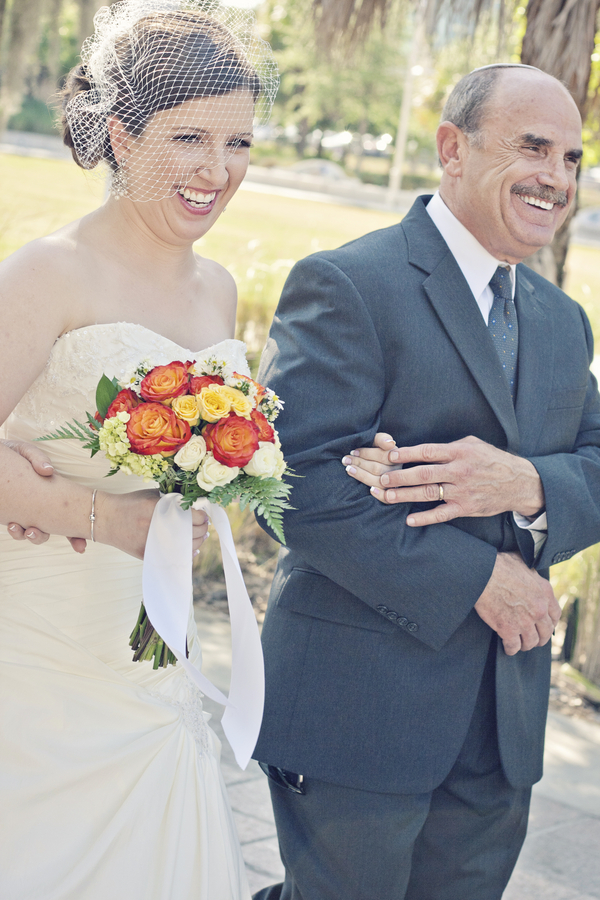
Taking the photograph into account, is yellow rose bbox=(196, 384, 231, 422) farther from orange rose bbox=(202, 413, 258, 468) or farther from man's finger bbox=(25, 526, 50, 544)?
man's finger bbox=(25, 526, 50, 544)

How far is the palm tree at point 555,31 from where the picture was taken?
175 inches

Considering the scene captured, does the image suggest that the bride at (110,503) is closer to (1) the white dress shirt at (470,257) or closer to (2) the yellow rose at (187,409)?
(2) the yellow rose at (187,409)

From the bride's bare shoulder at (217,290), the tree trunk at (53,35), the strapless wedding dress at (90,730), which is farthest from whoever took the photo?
the tree trunk at (53,35)

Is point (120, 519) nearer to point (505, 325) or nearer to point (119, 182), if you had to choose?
point (119, 182)

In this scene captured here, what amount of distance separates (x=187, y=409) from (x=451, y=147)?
1.18 m

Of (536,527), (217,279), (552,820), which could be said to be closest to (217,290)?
(217,279)

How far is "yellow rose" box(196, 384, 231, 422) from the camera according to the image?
1.83 meters

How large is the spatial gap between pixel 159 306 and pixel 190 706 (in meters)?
1.06

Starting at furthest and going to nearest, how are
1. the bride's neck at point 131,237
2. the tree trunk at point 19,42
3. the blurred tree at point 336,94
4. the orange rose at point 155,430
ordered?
1. the blurred tree at point 336,94
2. the tree trunk at point 19,42
3. the bride's neck at point 131,237
4. the orange rose at point 155,430

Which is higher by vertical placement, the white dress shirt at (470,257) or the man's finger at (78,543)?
the white dress shirt at (470,257)

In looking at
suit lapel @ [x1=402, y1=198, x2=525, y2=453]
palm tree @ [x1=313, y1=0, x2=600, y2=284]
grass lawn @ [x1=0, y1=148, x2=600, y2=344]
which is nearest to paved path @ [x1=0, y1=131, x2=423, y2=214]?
grass lawn @ [x1=0, y1=148, x2=600, y2=344]

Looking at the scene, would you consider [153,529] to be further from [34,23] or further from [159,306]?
[34,23]

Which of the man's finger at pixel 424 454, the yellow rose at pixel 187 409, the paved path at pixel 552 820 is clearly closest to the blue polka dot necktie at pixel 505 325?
the man's finger at pixel 424 454

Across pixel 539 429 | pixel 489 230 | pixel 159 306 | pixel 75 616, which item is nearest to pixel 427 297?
pixel 489 230
